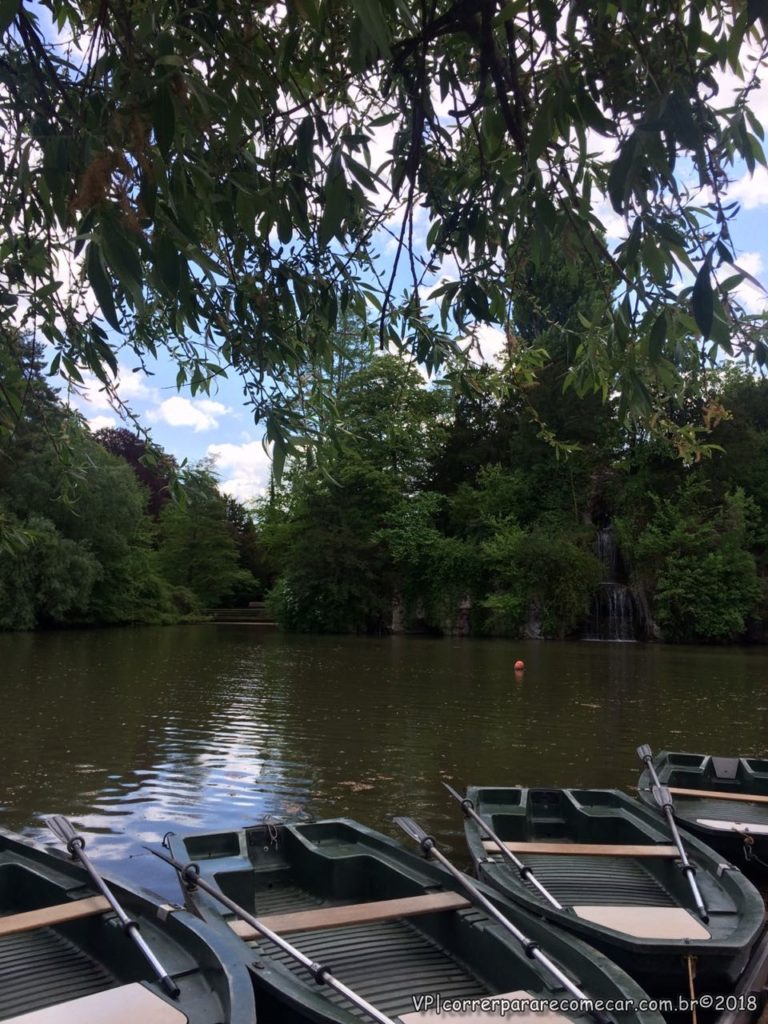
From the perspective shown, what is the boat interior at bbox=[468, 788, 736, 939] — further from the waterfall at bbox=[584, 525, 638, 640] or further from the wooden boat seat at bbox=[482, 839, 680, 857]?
the waterfall at bbox=[584, 525, 638, 640]

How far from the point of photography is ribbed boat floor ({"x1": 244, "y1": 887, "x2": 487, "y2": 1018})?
3729 millimetres

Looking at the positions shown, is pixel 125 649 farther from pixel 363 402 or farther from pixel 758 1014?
pixel 758 1014

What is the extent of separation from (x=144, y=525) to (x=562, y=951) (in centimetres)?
4136

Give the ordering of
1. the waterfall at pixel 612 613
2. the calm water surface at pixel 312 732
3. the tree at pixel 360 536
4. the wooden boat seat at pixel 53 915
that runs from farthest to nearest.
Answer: the tree at pixel 360 536 < the waterfall at pixel 612 613 < the calm water surface at pixel 312 732 < the wooden boat seat at pixel 53 915

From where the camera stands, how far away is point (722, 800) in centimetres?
716

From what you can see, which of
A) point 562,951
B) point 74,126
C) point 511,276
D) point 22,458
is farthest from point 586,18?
point 22,458

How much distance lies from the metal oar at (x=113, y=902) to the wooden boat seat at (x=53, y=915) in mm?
61

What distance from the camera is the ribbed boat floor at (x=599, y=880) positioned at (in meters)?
4.92

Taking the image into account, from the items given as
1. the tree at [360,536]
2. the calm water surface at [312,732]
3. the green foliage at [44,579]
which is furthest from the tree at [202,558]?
the calm water surface at [312,732]

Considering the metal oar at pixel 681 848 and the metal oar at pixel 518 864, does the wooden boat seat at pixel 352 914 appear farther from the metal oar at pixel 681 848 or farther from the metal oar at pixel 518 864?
the metal oar at pixel 681 848

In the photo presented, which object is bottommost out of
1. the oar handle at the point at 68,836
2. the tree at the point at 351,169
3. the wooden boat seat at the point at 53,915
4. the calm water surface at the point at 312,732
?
the calm water surface at the point at 312,732

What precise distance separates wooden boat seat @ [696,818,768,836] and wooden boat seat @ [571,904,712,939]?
1.74m

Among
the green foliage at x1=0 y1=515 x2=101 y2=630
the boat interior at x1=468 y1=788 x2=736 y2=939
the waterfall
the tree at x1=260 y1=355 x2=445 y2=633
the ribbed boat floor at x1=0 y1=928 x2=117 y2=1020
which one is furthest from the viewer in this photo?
the tree at x1=260 y1=355 x2=445 y2=633

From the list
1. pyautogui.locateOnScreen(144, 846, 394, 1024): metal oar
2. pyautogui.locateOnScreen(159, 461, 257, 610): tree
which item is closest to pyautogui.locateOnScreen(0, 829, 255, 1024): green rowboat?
pyautogui.locateOnScreen(144, 846, 394, 1024): metal oar
